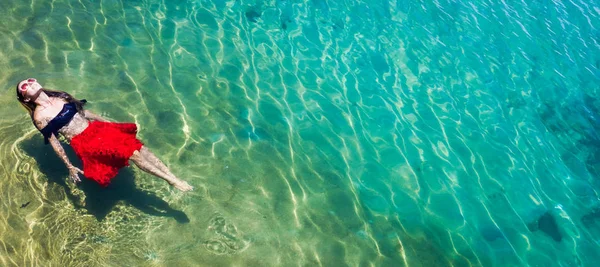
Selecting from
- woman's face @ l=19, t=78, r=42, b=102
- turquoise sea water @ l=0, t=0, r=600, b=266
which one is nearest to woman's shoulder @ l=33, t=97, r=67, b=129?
woman's face @ l=19, t=78, r=42, b=102

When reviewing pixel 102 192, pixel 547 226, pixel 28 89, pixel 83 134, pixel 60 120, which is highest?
pixel 28 89

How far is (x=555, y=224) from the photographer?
7070 millimetres

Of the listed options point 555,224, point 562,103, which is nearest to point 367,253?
point 555,224

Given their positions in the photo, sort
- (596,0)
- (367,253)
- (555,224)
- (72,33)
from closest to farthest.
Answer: (367,253)
(555,224)
(72,33)
(596,0)

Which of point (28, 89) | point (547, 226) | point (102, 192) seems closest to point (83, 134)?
point (28, 89)

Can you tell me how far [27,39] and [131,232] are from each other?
4.28 meters

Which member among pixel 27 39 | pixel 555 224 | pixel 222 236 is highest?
pixel 555 224

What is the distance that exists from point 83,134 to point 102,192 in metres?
0.96

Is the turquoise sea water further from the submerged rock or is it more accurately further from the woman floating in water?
the woman floating in water

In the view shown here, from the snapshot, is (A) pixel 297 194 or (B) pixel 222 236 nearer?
(B) pixel 222 236

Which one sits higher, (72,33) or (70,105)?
(70,105)

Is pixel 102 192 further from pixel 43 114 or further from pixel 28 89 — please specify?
pixel 28 89

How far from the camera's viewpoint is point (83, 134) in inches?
190

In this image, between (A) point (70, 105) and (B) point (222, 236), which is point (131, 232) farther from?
(A) point (70, 105)
